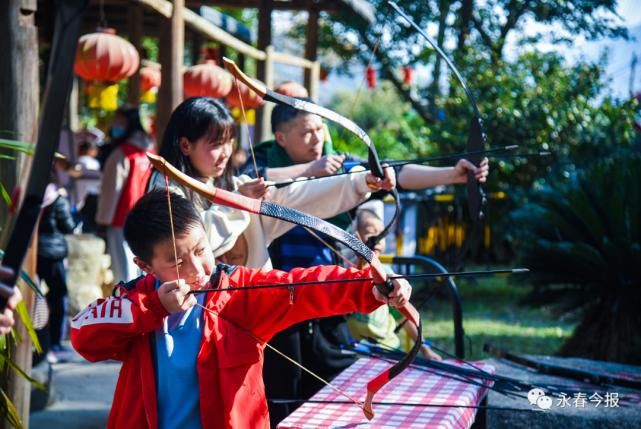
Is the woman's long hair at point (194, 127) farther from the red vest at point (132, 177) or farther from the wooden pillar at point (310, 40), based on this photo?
the wooden pillar at point (310, 40)

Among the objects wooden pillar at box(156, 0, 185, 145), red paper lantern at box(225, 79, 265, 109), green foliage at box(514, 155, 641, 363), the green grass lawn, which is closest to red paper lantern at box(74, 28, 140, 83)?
wooden pillar at box(156, 0, 185, 145)

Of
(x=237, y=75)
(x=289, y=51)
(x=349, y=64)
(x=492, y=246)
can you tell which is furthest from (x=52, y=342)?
(x=289, y=51)

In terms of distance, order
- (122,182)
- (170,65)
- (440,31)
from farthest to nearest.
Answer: (440,31) → (122,182) → (170,65)

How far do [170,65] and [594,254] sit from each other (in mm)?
3047

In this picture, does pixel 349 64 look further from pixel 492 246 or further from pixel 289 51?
pixel 289 51

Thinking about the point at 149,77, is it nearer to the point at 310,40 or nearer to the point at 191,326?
the point at 310,40

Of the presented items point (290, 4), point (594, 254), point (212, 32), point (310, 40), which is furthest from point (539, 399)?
point (310, 40)

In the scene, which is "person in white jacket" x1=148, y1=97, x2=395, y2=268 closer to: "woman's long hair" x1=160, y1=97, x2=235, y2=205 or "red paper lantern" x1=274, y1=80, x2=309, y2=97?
"woman's long hair" x1=160, y1=97, x2=235, y2=205

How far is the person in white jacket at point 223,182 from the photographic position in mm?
2902

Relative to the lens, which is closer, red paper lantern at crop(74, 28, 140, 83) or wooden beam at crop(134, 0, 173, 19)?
wooden beam at crop(134, 0, 173, 19)

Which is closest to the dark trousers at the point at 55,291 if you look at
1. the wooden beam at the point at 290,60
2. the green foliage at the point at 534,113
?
the wooden beam at the point at 290,60

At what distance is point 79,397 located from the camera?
5.45 m

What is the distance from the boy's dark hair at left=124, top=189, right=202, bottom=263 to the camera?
7.86 ft

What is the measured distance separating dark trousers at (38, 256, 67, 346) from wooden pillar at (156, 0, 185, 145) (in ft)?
3.58
